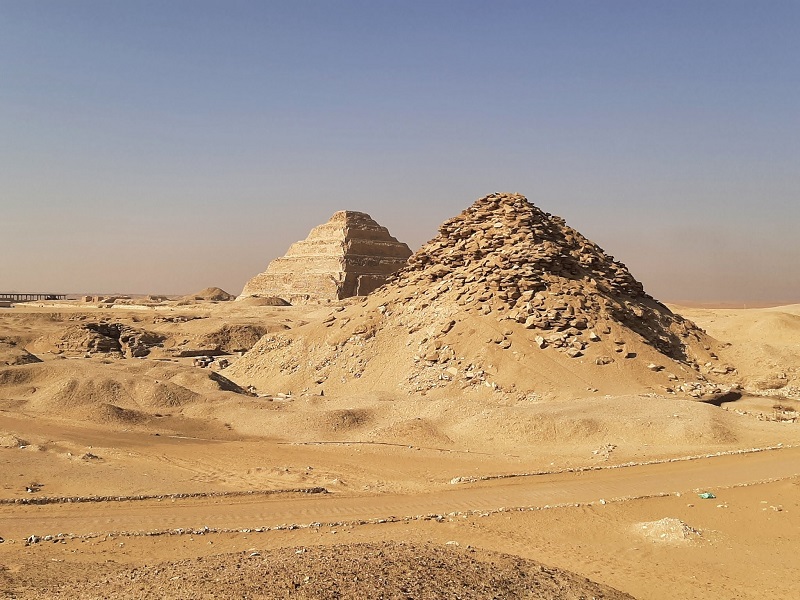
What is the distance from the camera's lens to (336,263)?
60844 millimetres

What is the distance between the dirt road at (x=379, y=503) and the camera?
23.9 ft

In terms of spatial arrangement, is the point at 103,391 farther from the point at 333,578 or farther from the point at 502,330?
the point at 333,578

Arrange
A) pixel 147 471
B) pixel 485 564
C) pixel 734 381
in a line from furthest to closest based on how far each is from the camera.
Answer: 1. pixel 734 381
2. pixel 147 471
3. pixel 485 564

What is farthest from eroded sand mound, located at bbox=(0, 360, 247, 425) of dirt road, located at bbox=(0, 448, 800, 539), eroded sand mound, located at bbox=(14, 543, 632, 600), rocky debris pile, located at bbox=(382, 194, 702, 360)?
eroded sand mound, located at bbox=(14, 543, 632, 600)

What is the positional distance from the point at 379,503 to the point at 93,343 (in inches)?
892

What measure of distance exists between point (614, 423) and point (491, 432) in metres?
2.20

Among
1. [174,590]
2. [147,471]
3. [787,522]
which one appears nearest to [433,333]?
[147,471]

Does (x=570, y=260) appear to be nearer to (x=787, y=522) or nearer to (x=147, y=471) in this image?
(x=787, y=522)

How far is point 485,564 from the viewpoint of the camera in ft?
17.4

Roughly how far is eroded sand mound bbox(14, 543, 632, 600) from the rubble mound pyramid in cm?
952

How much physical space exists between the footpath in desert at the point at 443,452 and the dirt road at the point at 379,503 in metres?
0.04

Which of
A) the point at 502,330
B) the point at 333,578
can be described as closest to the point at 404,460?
the point at 333,578

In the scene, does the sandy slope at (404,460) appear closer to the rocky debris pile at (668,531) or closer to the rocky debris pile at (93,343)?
the rocky debris pile at (668,531)

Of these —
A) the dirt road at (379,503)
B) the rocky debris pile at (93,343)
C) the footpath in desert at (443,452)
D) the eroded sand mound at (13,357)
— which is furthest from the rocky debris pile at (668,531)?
the rocky debris pile at (93,343)
